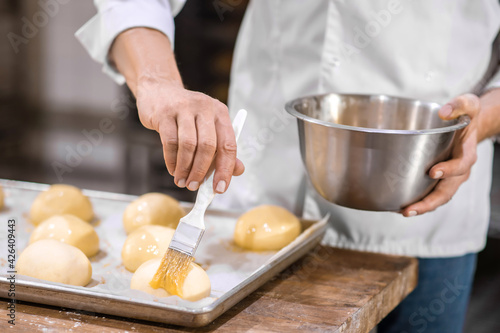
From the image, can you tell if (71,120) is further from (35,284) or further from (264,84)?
(35,284)

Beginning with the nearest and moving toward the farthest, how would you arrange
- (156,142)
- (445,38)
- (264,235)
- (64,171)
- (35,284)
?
1. (35,284)
2. (264,235)
3. (445,38)
4. (156,142)
5. (64,171)

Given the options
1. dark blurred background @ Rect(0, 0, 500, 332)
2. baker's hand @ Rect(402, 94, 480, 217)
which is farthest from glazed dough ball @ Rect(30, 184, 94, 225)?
dark blurred background @ Rect(0, 0, 500, 332)

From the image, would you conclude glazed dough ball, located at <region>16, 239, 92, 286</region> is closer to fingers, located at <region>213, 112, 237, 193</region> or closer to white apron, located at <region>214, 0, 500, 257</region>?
fingers, located at <region>213, 112, 237, 193</region>

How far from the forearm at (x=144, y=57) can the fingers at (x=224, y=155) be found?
17 centimetres

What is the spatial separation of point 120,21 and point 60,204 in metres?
0.44

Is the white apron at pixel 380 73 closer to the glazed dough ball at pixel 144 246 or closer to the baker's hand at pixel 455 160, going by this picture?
the baker's hand at pixel 455 160

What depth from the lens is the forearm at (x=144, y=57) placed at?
3.28 feet

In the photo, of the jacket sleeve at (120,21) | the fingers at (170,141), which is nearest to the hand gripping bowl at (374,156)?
the fingers at (170,141)

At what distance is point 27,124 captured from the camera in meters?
3.91

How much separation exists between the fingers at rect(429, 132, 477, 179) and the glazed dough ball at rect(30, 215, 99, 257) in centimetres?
66

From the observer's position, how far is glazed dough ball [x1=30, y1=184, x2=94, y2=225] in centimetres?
122

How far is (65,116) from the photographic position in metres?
3.90

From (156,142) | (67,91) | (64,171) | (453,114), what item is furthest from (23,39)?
(453,114)

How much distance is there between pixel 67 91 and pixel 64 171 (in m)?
0.58
